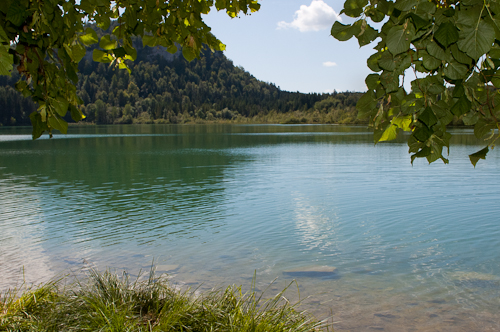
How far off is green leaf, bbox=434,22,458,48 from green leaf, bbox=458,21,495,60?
0.10 feet

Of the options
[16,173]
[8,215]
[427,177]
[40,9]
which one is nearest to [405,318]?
[40,9]

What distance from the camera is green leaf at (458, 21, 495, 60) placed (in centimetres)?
149

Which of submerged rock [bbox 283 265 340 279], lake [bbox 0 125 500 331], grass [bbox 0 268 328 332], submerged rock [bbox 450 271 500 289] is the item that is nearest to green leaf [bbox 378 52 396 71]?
grass [bbox 0 268 328 332]

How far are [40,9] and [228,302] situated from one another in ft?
13.2

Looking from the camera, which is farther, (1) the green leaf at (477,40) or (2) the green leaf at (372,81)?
(2) the green leaf at (372,81)

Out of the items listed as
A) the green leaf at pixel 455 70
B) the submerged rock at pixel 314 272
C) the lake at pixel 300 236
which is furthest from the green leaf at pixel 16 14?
the submerged rock at pixel 314 272

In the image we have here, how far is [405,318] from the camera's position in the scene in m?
6.57

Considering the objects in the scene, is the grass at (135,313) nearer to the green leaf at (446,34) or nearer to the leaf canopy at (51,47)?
the leaf canopy at (51,47)

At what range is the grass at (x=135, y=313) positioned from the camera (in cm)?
441

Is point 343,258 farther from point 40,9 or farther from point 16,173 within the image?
point 16,173

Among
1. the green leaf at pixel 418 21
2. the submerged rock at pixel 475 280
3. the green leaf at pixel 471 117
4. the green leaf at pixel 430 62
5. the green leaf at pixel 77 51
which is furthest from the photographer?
the submerged rock at pixel 475 280

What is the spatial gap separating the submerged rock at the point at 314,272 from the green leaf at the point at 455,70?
7166 millimetres

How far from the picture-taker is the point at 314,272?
28.5 feet

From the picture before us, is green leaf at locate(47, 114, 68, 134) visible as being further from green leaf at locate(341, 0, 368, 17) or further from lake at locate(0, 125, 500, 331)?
lake at locate(0, 125, 500, 331)
